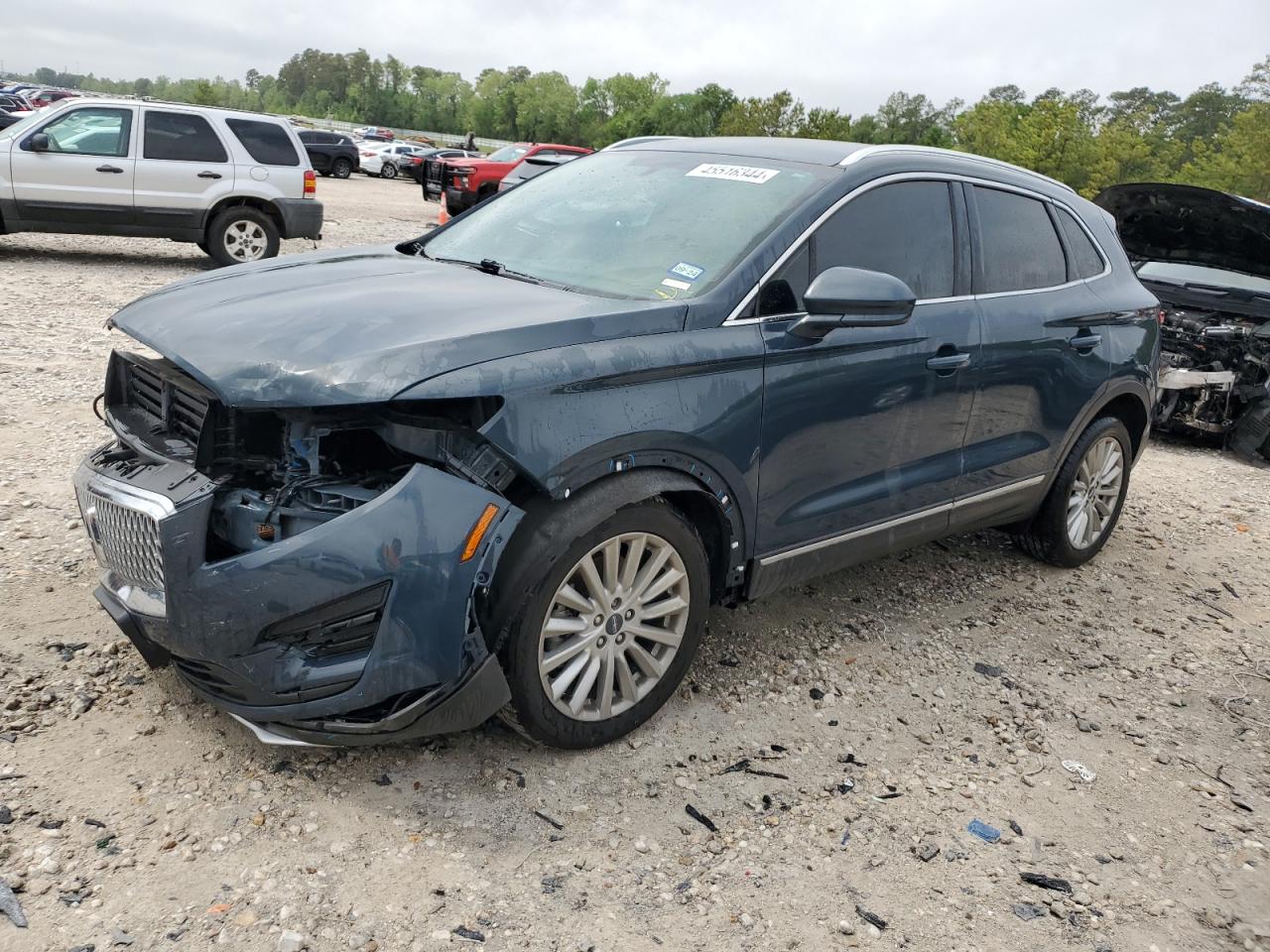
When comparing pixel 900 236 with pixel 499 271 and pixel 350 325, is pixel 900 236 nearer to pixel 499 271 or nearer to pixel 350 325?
pixel 499 271

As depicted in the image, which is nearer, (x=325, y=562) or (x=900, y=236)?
(x=325, y=562)

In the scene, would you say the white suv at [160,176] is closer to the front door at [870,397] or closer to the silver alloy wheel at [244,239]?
the silver alloy wheel at [244,239]

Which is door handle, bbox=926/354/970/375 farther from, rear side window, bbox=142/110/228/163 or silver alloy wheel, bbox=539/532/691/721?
rear side window, bbox=142/110/228/163

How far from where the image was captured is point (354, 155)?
34.2 metres

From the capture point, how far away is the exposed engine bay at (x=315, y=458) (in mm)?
2758

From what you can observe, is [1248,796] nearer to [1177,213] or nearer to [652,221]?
[652,221]

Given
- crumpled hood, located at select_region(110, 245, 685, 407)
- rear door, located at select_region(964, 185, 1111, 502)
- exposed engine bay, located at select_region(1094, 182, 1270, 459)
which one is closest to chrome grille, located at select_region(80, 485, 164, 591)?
crumpled hood, located at select_region(110, 245, 685, 407)

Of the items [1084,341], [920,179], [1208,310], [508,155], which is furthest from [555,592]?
[508,155]

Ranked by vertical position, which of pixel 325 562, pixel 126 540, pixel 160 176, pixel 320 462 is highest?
pixel 160 176

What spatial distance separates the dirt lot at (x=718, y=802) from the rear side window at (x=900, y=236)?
148cm

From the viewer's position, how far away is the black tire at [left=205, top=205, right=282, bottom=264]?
11914 millimetres

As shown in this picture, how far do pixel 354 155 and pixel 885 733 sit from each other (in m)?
34.0

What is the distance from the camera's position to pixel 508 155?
2130 centimetres

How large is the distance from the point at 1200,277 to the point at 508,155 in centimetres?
1522
